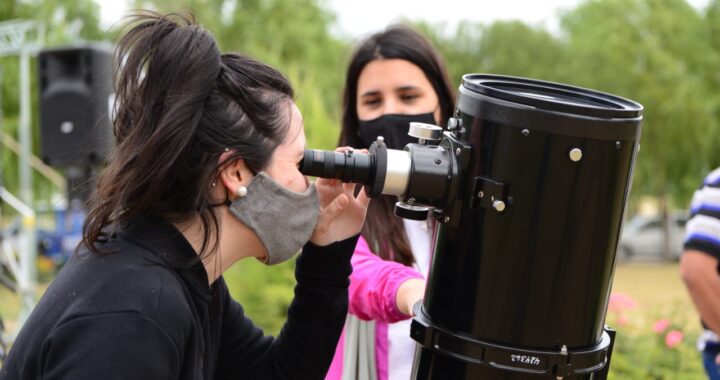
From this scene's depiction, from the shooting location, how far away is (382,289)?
5.62 ft

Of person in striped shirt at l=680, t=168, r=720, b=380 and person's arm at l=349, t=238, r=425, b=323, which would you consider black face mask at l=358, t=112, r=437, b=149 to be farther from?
person in striped shirt at l=680, t=168, r=720, b=380

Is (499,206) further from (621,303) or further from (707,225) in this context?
(621,303)

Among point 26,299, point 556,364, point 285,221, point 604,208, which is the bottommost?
point 26,299

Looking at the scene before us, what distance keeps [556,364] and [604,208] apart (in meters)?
A: 0.26

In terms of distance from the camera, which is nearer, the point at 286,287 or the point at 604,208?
the point at 604,208

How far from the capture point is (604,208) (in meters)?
1.24

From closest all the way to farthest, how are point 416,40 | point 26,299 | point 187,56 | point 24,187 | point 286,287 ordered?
point 187,56, point 416,40, point 286,287, point 26,299, point 24,187

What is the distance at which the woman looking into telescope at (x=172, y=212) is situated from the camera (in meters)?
1.15

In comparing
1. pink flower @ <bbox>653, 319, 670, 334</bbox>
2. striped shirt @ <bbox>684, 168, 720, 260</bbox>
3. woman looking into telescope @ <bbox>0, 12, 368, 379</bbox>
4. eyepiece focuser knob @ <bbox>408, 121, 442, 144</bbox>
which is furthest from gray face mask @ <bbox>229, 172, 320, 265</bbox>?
pink flower @ <bbox>653, 319, 670, 334</bbox>

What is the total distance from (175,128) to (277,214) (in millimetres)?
251

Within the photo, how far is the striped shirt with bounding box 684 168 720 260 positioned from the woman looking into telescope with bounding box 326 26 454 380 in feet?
3.19

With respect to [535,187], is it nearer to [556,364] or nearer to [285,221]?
[556,364]

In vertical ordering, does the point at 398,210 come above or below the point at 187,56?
below

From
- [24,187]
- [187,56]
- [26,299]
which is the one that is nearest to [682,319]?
[187,56]
